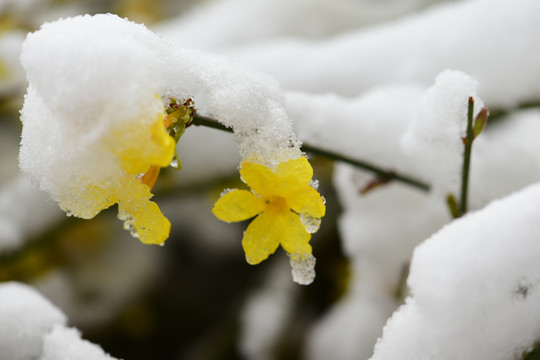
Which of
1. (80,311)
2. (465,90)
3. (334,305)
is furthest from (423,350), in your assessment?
(80,311)

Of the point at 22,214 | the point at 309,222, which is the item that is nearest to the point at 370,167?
the point at 309,222

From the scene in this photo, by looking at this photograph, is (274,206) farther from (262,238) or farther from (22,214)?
(22,214)

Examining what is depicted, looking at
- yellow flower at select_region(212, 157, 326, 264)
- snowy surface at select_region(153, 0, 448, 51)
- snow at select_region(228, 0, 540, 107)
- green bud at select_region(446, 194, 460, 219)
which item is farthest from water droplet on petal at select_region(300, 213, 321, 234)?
snowy surface at select_region(153, 0, 448, 51)

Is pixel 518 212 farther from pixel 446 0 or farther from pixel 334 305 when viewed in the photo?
pixel 446 0

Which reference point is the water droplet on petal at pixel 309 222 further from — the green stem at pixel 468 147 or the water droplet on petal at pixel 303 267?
the green stem at pixel 468 147

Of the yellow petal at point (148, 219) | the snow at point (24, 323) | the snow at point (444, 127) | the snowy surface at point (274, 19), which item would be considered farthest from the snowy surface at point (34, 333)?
the snowy surface at point (274, 19)

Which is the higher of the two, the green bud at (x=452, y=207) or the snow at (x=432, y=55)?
the snow at (x=432, y=55)

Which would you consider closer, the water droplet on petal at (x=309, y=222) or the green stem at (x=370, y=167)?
the water droplet on petal at (x=309, y=222)

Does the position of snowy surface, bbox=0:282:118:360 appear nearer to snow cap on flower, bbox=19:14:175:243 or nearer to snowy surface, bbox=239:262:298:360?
snow cap on flower, bbox=19:14:175:243
